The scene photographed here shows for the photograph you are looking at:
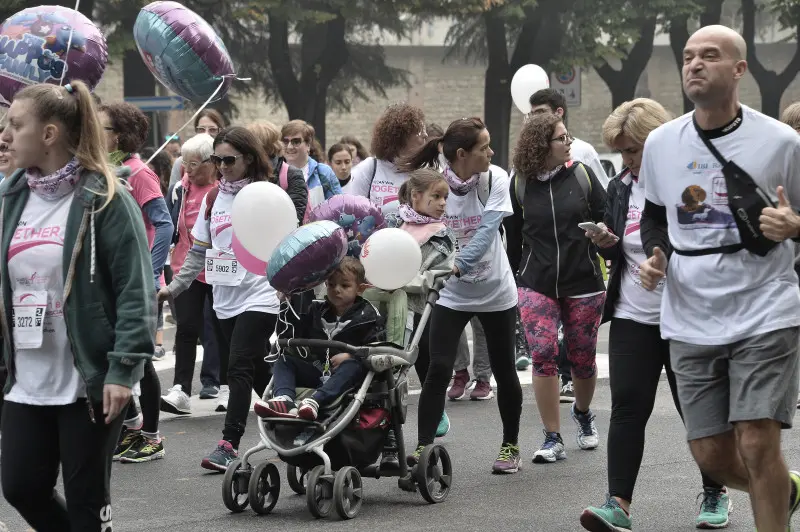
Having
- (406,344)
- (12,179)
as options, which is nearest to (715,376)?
(406,344)

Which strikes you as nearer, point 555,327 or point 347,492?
point 347,492

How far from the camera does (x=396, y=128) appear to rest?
859 cm

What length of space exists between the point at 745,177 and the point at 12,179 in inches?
97.6

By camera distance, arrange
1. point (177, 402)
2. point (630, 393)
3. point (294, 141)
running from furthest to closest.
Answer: point (294, 141)
point (177, 402)
point (630, 393)

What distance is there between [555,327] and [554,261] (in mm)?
352

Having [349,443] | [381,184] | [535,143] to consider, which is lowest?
[349,443]

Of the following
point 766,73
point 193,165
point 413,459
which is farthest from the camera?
point 766,73

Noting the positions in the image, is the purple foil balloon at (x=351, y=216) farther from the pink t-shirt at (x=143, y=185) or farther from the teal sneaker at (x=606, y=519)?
the teal sneaker at (x=606, y=519)

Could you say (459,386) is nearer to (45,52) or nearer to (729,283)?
(45,52)

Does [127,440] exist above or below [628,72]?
below

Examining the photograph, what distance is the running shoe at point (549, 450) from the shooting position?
790 cm

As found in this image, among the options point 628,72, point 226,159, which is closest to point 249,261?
point 226,159

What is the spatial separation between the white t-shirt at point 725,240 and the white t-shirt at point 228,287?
10.1 feet

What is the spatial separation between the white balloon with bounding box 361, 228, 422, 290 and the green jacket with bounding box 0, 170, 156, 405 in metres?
2.11
